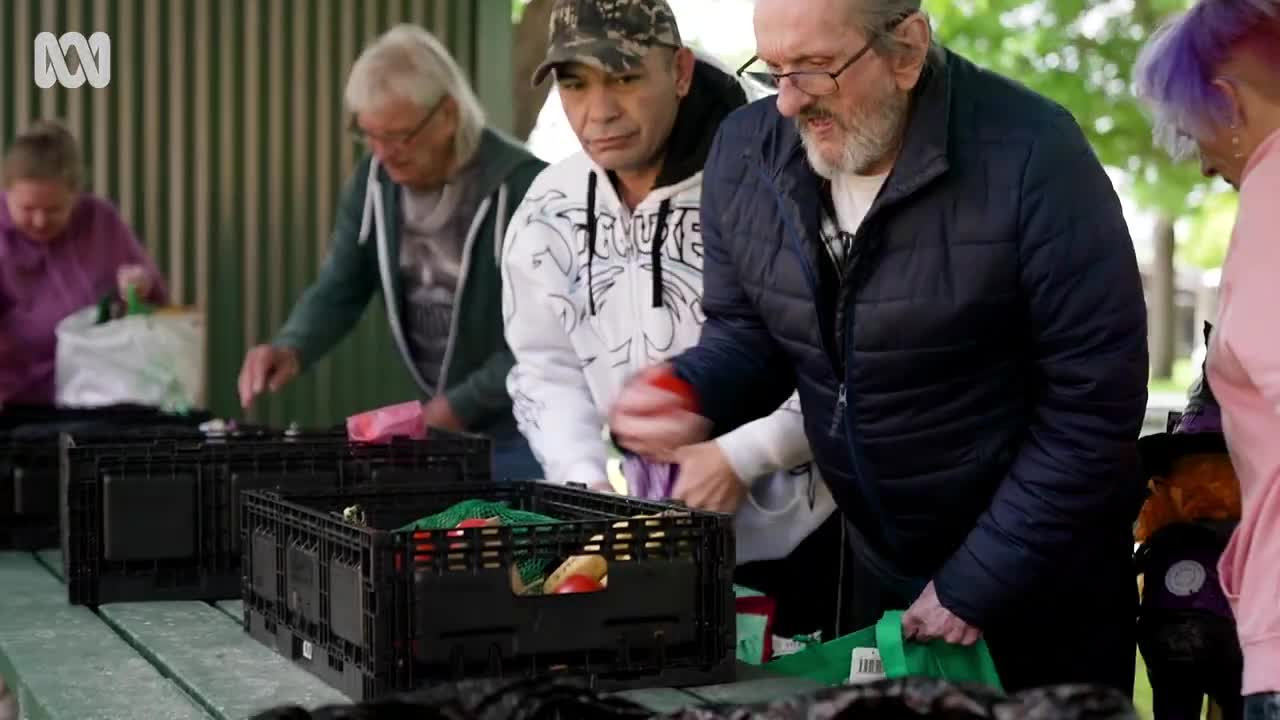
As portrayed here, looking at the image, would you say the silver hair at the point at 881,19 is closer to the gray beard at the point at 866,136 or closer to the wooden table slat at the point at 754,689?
the gray beard at the point at 866,136

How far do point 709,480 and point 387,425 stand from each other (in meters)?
0.56

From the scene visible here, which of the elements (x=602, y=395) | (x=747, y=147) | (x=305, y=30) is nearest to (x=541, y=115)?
(x=305, y=30)

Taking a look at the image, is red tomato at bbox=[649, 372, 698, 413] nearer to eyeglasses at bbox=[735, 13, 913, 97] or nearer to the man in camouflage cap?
the man in camouflage cap

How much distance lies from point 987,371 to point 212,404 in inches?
184

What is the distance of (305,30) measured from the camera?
669 centimetres

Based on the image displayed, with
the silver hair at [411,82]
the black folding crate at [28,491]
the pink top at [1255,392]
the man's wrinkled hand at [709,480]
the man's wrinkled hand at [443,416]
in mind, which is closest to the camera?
the pink top at [1255,392]

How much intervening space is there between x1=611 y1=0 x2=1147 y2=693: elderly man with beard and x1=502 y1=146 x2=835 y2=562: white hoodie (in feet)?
1.00

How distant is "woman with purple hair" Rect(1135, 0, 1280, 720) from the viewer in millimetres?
2004

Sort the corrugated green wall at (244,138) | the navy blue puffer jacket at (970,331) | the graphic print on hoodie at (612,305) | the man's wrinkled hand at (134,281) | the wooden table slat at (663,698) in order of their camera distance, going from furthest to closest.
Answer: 1. the corrugated green wall at (244,138)
2. the man's wrinkled hand at (134,281)
3. the graphic print on hoodie at (612,305)
4. the navy blue puffer jacket at (970,331)
5. the wooden table slat at (663,698)

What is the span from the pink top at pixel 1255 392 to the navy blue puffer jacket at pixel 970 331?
0.26m

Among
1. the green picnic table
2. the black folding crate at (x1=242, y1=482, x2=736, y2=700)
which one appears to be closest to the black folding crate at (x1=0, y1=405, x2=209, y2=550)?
the green picnic table

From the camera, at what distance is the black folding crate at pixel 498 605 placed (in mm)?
2062

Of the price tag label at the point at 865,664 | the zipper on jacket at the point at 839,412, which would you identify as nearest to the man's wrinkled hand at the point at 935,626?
the price tag label at the point at 865,664

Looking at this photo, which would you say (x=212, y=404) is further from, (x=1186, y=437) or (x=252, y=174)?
(x=1186, y=437)
